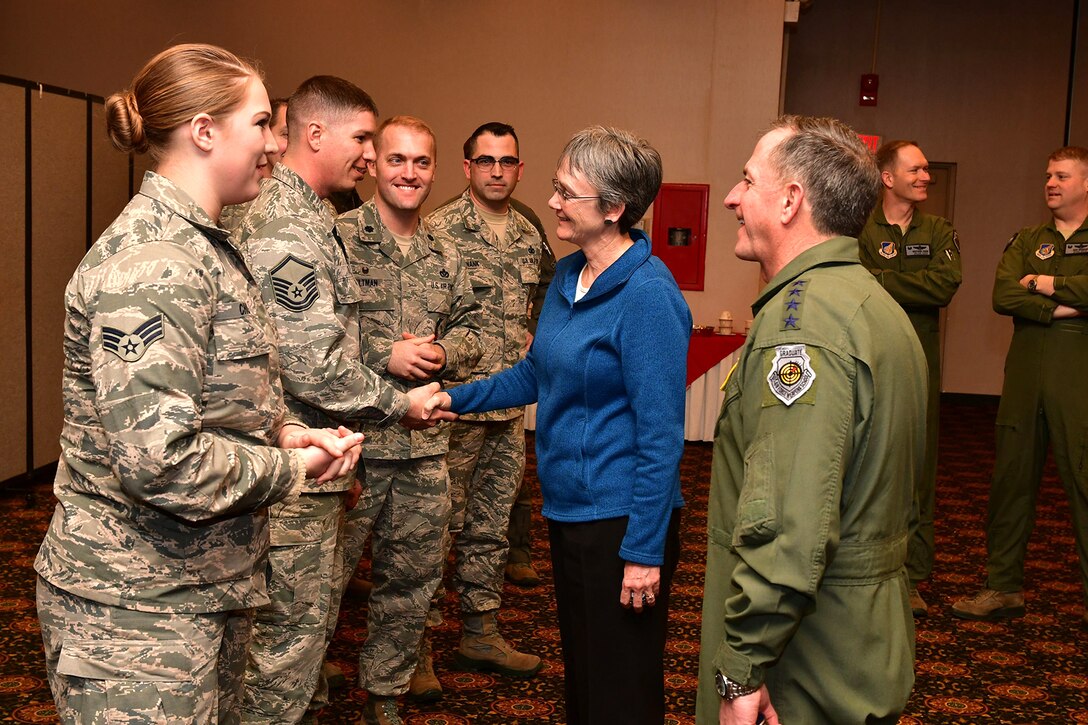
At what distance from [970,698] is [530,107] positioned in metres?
6.22

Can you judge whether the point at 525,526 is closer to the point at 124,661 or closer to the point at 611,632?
the point at 611,632

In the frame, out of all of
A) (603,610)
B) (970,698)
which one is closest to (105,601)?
(603,610)

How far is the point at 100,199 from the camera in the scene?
20.3ft

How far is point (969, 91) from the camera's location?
10250mm

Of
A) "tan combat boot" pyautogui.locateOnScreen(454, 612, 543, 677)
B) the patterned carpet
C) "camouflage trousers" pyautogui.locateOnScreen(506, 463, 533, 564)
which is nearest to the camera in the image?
the patterned carpet

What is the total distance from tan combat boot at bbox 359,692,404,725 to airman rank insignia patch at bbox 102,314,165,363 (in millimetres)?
1839

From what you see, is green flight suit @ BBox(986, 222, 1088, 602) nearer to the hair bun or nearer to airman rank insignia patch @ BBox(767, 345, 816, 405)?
airman rank insignia patch @ BBox(767, 345, 816, 405)

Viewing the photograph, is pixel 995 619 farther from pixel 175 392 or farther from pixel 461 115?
pixel 461 115

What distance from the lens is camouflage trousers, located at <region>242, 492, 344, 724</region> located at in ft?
8.14

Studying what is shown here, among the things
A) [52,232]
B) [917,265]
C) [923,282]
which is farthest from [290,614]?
[52,232]

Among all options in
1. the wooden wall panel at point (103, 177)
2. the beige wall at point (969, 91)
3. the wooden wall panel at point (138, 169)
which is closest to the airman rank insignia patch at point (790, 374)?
the wooden wall panel at point (103, 177)

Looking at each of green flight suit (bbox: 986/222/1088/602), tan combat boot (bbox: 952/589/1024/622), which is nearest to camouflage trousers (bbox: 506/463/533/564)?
tan combat boot (bbox: 952/589/1024/622)

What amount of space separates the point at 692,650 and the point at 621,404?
1874 millimetres

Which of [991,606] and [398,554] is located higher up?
[398,554]
